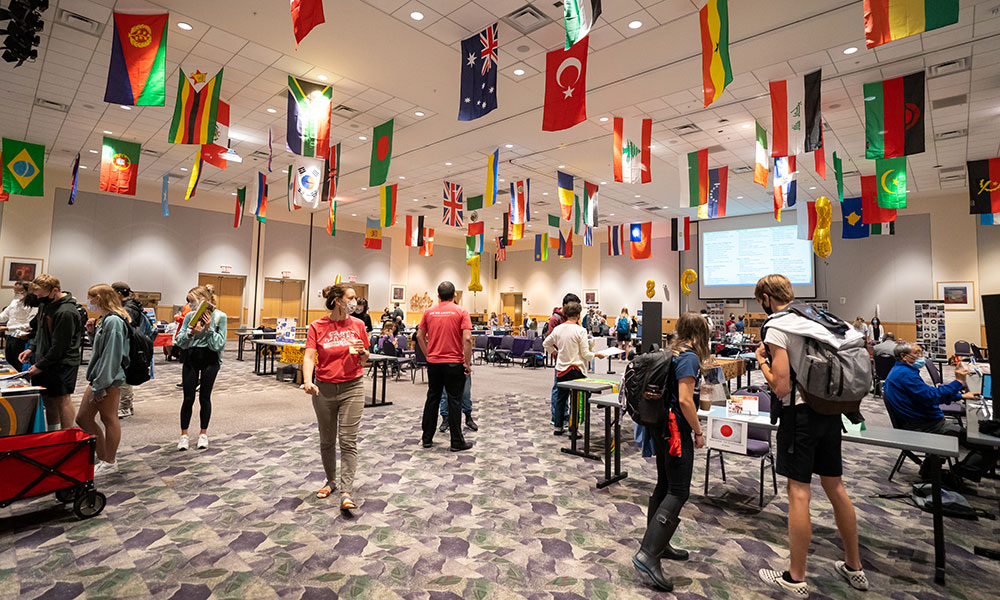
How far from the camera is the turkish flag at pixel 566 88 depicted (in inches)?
191

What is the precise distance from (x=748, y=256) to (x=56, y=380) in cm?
1793

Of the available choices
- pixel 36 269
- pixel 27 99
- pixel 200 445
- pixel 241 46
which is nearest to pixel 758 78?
pixel 241 46

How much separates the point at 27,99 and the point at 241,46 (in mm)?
5379

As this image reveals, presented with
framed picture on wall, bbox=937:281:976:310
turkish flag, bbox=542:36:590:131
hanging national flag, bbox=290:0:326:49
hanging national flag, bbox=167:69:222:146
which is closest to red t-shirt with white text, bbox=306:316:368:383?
hanging national flag, bbox=290:0:326:49

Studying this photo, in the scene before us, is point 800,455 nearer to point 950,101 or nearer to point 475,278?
point 950,101

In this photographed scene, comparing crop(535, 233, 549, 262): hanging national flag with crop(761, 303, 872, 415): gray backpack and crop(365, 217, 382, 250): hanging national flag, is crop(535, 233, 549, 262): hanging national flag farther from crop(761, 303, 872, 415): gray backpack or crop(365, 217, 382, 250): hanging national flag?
crop(761, 303, 872, 415): gray backpack

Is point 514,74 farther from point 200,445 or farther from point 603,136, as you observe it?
point 200,445

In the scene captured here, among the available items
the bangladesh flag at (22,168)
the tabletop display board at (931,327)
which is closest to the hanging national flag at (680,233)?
the tabletop display board at (931,327)

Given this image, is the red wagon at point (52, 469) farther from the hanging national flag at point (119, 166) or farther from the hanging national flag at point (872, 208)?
the hanging national flag at point (872, 208)

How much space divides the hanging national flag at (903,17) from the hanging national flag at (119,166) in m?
11.5

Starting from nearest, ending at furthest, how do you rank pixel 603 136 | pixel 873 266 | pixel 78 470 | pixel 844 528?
pixel 844 528 → pixel 78 470 → pixel 603 136 → pixel 873 266

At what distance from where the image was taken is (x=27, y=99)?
8.67 m

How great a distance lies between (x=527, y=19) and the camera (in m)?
6.00

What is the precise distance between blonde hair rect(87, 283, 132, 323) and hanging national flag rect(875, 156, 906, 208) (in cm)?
1173
